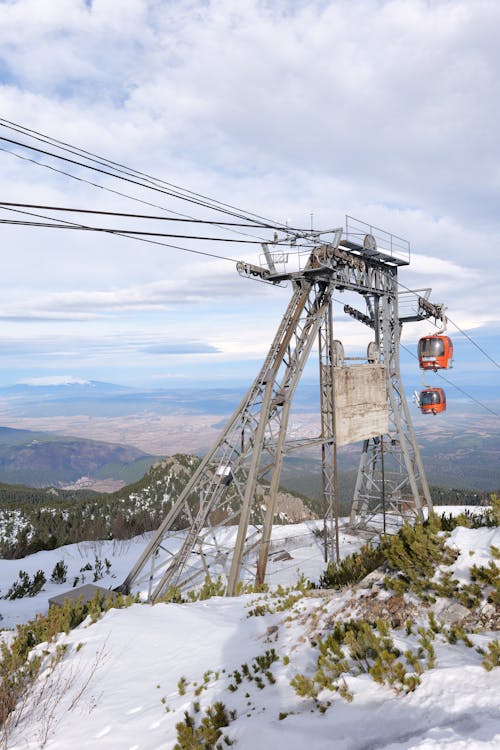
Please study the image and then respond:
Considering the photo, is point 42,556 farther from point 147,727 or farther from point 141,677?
point 147,727

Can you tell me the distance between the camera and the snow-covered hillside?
14.4 ft

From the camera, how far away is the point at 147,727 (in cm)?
590

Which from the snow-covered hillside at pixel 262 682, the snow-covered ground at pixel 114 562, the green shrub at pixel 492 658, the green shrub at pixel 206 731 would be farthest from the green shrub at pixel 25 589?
the green shrub at pixel 492 658

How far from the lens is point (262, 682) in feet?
20.2

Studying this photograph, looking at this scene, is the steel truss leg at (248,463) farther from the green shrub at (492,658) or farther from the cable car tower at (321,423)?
the green shrub at (492,658)

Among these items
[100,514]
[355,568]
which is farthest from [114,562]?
[100,514]

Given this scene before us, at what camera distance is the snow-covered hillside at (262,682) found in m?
4.39

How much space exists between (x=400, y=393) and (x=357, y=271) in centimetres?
690

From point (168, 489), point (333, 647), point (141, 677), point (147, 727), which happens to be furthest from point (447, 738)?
point (168, 489)

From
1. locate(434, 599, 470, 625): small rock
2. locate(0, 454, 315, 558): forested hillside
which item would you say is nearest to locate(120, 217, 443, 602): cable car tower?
locate(434, 599, 470, 625): small rock

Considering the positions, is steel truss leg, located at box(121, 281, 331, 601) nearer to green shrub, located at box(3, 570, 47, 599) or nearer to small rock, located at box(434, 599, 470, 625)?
green shrub, located at box(3, 570, 47, 599)

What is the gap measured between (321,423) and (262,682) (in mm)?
11889

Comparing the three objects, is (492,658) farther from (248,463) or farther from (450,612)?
(248,463)

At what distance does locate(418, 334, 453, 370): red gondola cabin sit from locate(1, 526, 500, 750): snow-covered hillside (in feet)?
46.3
